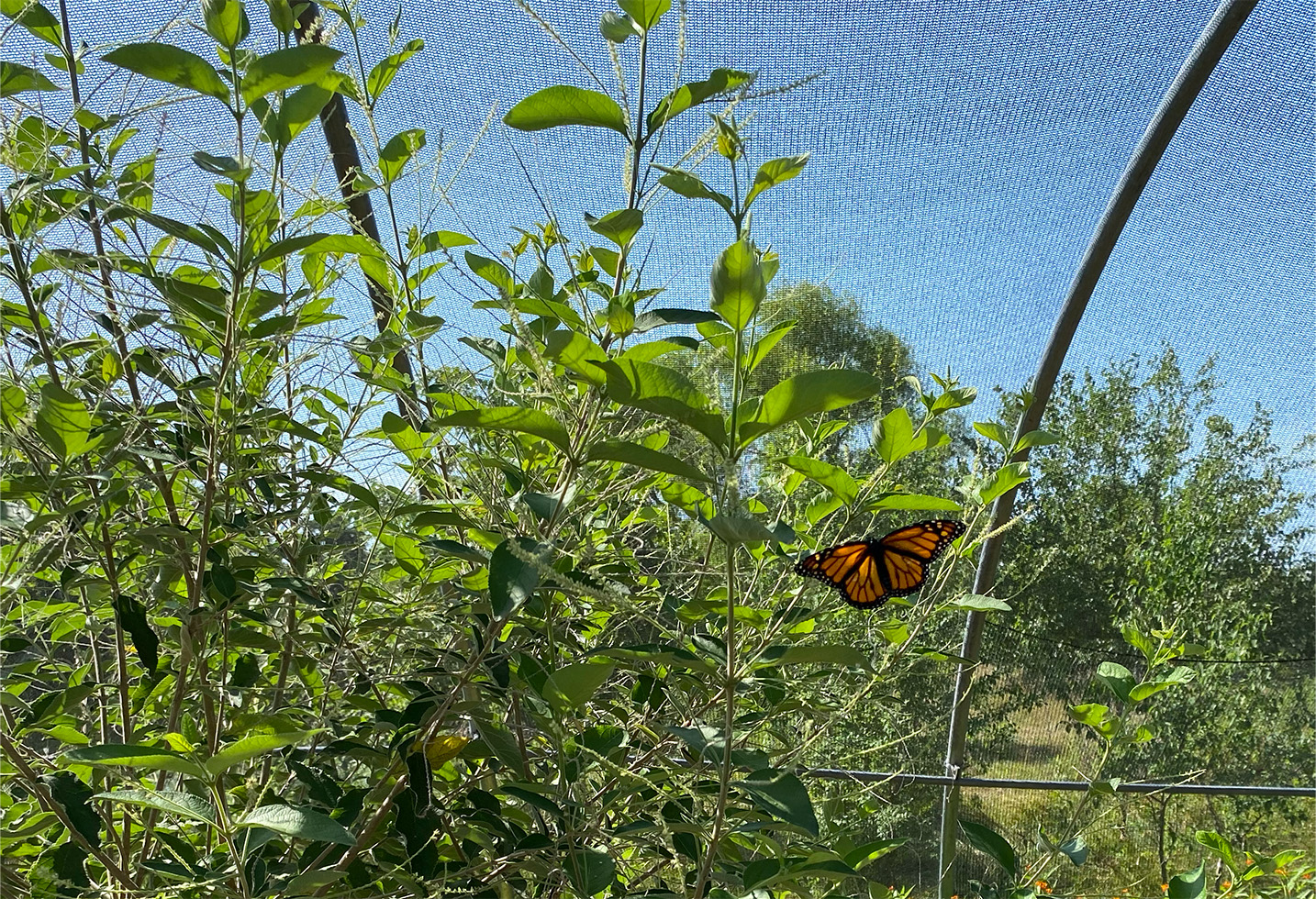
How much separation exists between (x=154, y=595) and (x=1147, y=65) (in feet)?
9.02

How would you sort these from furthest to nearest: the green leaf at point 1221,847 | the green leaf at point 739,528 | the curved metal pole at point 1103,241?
the curved metal pole at point 1103,241, the green leaf at point 1221,847, the green leaf at point 739,528

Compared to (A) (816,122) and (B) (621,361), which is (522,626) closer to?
(B) (621,361)

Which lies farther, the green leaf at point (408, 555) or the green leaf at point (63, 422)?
the green leaf at point (408, 555)

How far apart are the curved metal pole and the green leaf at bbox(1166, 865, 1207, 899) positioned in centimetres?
106

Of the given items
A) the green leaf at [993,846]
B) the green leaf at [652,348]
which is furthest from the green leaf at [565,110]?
the green leaf at [993,846]

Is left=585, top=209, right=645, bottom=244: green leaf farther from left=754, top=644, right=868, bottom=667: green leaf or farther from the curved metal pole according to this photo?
the curved metal pole

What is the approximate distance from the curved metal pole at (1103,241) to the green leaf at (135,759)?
1763 mm

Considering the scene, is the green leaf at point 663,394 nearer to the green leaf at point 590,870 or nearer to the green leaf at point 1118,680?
the green leaf at point 590,870

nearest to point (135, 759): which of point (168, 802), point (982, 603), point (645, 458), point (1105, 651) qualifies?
point (168, 802)

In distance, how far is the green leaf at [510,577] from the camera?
22.1 inches

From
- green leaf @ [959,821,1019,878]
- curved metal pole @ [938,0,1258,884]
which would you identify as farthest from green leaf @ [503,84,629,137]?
curved metal pole @ [938,0,1258,884]

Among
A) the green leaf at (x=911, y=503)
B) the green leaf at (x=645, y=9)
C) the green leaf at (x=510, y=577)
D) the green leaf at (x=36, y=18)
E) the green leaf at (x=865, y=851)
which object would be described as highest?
the green leaf at (x=36, y=18)

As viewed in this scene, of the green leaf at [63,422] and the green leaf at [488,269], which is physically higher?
the green leaf at [488,269]

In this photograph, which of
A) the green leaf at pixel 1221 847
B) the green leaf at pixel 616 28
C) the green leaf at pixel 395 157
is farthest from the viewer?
the green leaf at pixel 1221 847
